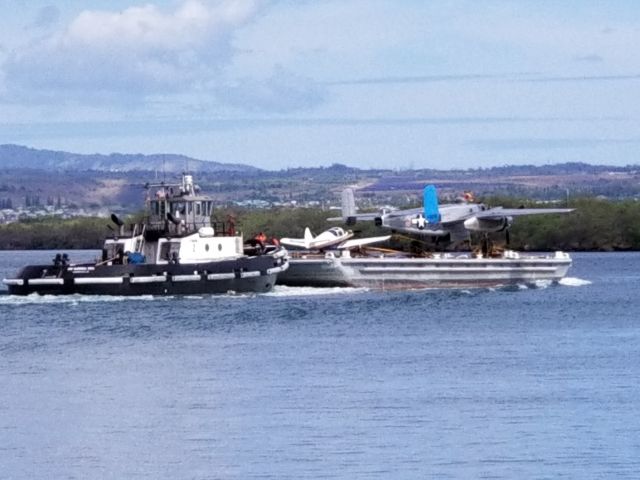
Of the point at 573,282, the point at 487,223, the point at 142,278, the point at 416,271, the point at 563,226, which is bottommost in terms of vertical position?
the point at 573,282

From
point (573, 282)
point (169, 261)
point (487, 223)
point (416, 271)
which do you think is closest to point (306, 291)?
point (416, 271)

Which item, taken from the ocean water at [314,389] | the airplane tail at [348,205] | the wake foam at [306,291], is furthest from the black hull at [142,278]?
the airplane tail at [348,205]

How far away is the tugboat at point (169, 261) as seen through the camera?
68.1m

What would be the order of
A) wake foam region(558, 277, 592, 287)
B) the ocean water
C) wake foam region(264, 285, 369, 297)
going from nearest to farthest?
the ocean water
wake foam region(264, 285, 369, 297)
wake foam region(558, 277, 592, 287)

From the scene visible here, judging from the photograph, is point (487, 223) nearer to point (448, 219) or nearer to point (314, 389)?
point (448, 219)

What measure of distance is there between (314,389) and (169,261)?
27914mm

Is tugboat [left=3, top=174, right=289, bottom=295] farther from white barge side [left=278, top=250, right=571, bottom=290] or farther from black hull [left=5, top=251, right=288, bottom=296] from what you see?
white barge side [left=278, top=250, right=571, bottom=290]

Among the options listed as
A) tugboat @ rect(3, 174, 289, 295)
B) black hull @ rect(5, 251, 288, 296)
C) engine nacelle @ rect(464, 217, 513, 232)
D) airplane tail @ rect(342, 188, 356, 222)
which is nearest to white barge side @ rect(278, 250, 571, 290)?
engine nacelle @ rect(464, 217, 513, 232)

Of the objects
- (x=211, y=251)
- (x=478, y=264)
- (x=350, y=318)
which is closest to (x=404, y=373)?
(x=350, y=318)

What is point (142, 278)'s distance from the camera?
6844 cm

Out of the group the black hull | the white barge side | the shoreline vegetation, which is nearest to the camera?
the black hull

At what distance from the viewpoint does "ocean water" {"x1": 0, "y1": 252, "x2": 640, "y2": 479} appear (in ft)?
110

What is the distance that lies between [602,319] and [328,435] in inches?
1117

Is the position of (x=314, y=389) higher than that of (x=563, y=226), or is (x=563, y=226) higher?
(x=563, y=226)
